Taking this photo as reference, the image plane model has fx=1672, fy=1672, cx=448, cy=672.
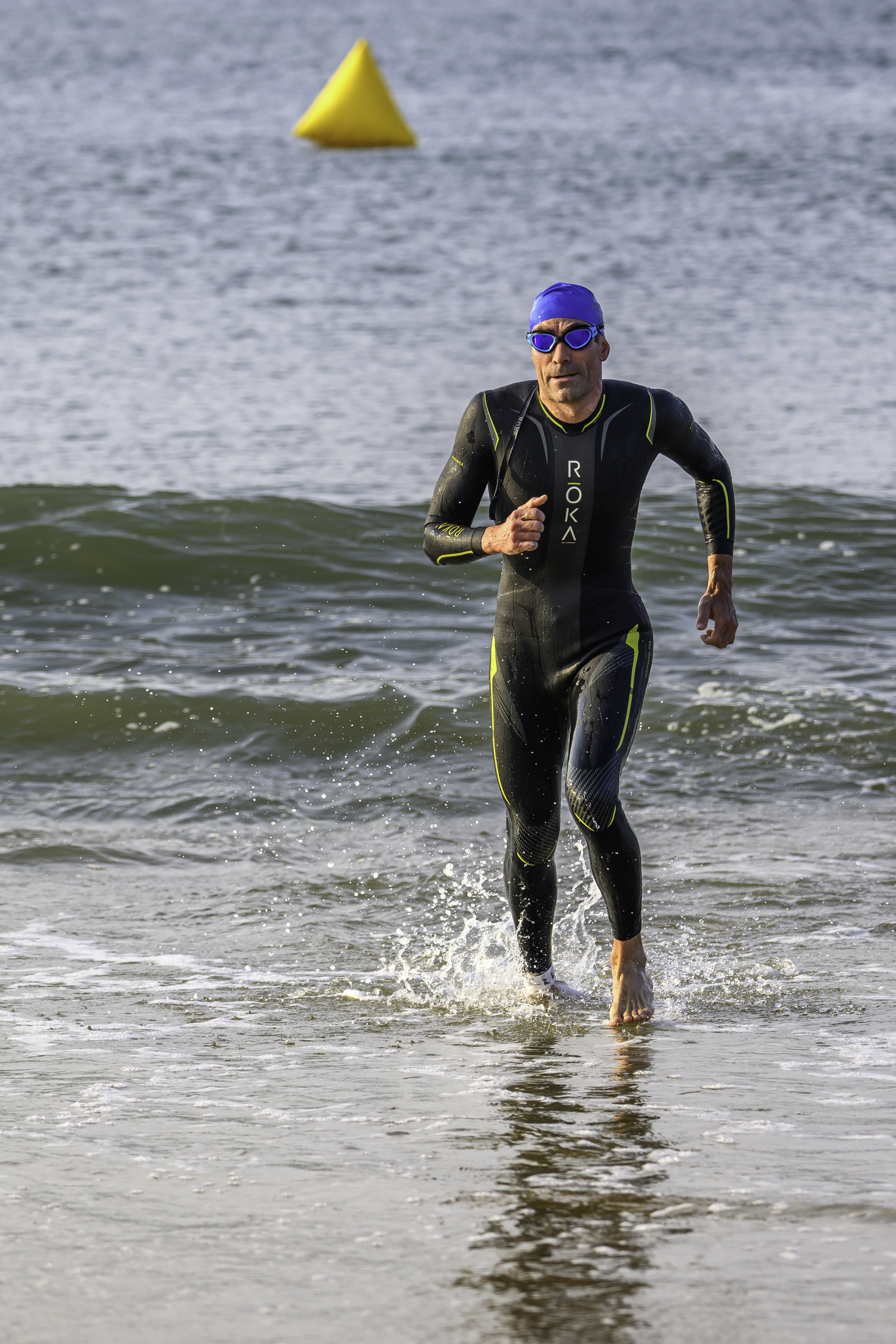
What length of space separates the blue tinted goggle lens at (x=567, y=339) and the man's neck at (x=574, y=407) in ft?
0.39

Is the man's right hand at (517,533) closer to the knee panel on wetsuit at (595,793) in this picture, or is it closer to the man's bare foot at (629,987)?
the knee panel on wetsuit at (595,793)

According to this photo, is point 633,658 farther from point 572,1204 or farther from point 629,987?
point 572,1204

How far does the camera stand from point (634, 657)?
4.95 m

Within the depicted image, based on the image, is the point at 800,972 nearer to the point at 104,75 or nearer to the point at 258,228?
the point at 258,228

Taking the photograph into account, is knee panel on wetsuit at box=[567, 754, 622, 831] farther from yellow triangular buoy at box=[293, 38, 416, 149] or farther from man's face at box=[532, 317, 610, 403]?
yellow triangular buoy at box=[293, 38, 416, 149]

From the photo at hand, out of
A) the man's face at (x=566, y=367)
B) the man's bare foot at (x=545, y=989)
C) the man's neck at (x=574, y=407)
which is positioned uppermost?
the man's face at (x=566, y=367)

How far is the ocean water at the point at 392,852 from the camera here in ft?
11.1

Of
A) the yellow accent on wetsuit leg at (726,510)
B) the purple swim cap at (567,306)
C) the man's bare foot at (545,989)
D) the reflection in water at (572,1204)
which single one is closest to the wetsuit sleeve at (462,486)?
the purple swim cap at (567,306)

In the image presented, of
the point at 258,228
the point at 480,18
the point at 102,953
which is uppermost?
A: the point at 480,18

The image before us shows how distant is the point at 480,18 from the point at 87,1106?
260ft

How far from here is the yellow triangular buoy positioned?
27500mm

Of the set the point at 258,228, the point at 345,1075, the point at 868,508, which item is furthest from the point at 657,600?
the point at 258,228

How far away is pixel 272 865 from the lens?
719 centimetres

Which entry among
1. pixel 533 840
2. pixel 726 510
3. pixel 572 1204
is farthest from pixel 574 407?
pixel 572 1204
